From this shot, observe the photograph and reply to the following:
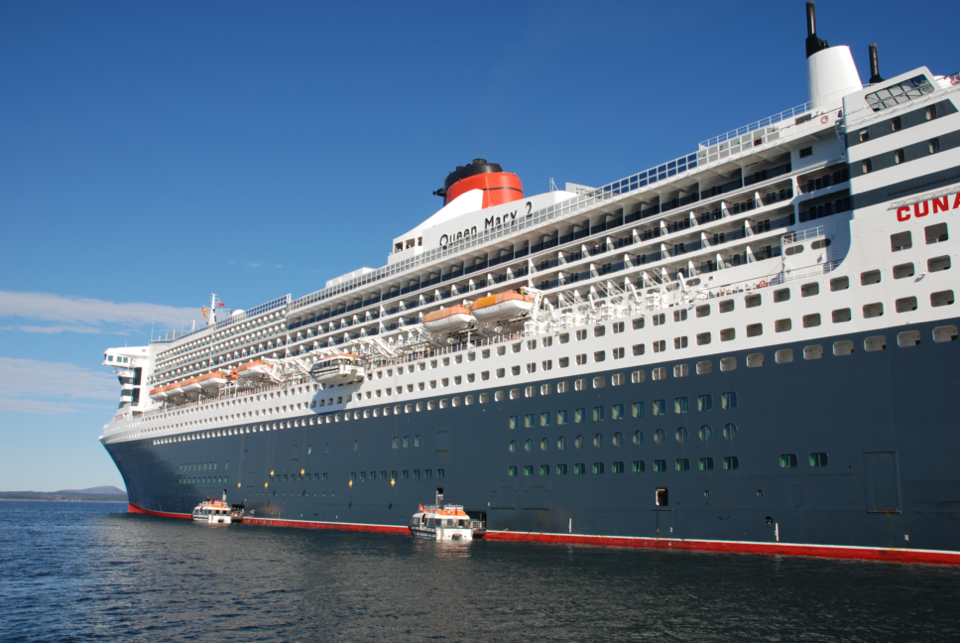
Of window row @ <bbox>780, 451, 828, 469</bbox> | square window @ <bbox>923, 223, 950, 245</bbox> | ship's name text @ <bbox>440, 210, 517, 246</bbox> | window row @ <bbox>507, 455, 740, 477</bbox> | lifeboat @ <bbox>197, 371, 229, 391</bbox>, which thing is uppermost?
ship's name text @ <bbox>440, 210, 517, 246</bbox>

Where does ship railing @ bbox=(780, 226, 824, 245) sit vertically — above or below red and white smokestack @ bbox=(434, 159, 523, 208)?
below

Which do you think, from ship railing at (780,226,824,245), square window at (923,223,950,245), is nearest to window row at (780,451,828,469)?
square window at (923,223,950,245)

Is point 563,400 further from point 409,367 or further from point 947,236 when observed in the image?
point 947,236

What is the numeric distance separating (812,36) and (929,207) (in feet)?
37.5

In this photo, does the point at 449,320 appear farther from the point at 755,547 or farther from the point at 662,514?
the point at 755,547

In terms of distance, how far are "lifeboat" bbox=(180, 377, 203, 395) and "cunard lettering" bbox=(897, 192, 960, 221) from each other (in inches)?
1856

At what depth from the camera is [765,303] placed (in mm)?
23547

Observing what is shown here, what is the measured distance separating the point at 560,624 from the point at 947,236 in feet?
50.5

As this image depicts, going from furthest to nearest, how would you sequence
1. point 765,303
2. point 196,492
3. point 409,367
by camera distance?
point 196,492
point 409,367
point 765,303

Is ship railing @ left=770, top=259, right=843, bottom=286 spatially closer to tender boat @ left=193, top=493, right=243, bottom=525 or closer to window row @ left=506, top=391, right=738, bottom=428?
window row @ left=506, top=391, right=738, bottom=428

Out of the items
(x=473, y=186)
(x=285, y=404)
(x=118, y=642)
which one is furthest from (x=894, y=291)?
(x=285, y=404)

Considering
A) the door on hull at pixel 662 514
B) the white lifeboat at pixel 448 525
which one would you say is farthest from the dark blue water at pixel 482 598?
the white lifeboat at pixel 448 525

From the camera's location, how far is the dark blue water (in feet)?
48.6

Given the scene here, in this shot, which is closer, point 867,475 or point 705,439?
point 867,475
